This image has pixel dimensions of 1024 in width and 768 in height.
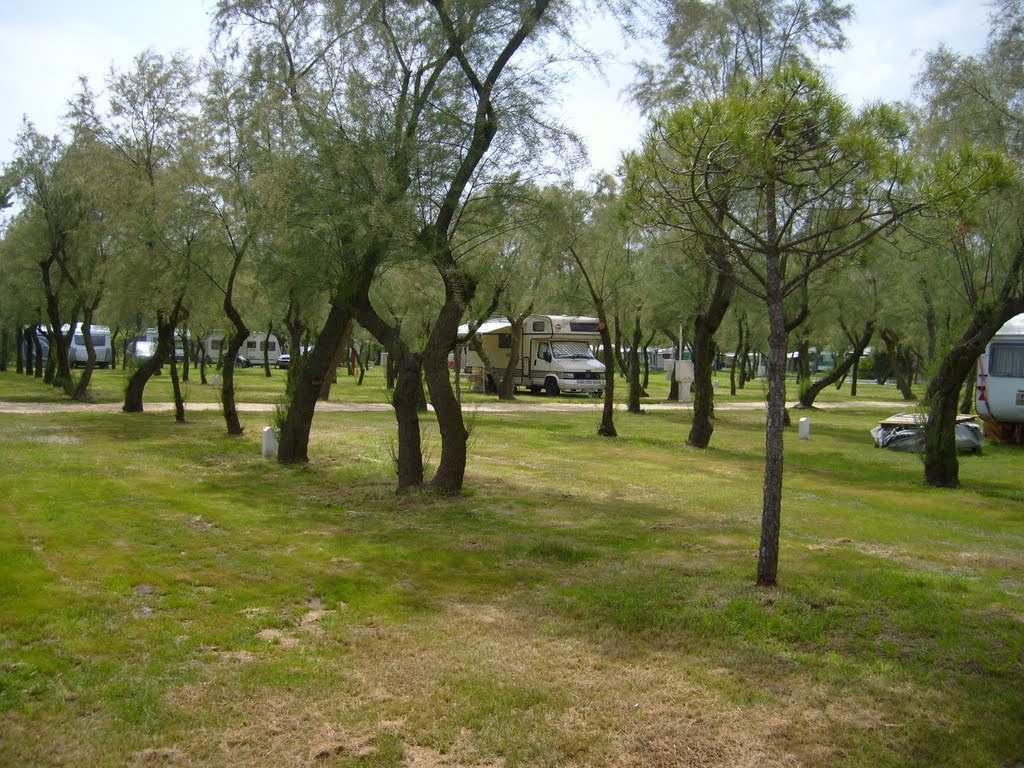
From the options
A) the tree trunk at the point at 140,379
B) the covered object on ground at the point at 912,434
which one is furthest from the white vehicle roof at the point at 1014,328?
the tree trunk at the point at 140,379

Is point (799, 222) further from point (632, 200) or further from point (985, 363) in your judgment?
point (985, 363)

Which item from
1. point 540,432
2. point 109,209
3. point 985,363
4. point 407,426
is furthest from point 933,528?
point 109,209

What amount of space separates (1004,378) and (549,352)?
18384 millimetres

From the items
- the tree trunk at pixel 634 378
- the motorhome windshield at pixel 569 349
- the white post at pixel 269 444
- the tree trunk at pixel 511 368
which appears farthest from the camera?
the motorhome windshield at pixel 569 349

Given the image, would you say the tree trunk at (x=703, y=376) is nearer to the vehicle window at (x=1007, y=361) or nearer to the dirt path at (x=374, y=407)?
the dirt path at (x=374, y=407)

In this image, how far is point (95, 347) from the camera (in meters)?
51.9

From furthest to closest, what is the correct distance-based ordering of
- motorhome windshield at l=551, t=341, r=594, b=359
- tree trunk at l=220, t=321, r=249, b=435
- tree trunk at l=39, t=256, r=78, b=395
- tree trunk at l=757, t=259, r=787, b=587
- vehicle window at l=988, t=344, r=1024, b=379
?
motorhome windshield at l=551, t=341, r=594, b=359
tree trunk at l=39, t=256, r=78, b=395
vehicle window at l=988, t=344, r=1024, b=379
tree trunk at l=220, t=321, r=249, b=435
tree trunk at l=757, t=259, r=787, b=587

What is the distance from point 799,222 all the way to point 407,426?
488 centimetres

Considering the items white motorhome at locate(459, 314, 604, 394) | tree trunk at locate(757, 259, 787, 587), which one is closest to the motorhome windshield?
white motorhome at locate(459, 314, 604, 394)

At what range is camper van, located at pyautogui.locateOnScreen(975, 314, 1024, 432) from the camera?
19.8 metres

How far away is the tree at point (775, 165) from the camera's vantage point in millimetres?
5762

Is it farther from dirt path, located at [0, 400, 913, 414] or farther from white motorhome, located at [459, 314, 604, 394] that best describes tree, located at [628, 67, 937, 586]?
white motorhome, located at [459, 314, 604, 394]

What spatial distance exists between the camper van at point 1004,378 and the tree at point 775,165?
15.8m

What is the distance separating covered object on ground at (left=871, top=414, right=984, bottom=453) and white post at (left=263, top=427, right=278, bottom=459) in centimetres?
1211
